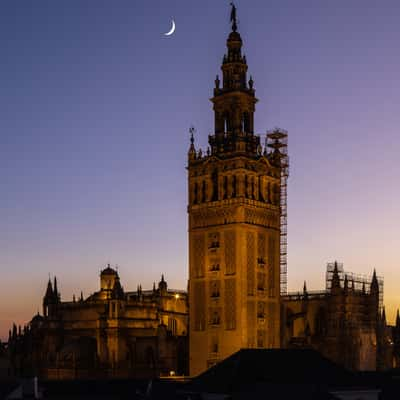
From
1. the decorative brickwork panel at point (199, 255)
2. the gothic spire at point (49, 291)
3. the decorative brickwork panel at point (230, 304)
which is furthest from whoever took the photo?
the gothic spire at point (49, 291)

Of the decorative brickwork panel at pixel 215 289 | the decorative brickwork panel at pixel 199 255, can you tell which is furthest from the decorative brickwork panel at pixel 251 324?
the decorative brickwork panel at pixel 199 255

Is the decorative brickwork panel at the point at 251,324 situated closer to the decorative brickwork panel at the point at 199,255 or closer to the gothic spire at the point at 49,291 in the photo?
the decorative brickwork panel at the point at 199,255

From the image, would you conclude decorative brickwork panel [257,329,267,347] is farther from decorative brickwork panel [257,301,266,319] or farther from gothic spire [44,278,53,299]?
gothic spire [44,278,53,299]

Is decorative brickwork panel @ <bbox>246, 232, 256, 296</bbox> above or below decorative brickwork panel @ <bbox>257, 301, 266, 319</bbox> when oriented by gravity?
above

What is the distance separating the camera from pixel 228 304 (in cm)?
8638

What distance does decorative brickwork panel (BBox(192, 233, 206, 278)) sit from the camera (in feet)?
292

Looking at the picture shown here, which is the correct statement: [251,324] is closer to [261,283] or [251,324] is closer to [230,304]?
[230,304]

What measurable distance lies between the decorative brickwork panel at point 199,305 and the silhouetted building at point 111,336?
12.2 m

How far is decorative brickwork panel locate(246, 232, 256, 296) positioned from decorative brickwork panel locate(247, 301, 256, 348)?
1.23 meters

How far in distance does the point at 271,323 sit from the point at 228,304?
5420mm

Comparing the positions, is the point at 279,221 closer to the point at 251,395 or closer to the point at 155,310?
the point at 155,310

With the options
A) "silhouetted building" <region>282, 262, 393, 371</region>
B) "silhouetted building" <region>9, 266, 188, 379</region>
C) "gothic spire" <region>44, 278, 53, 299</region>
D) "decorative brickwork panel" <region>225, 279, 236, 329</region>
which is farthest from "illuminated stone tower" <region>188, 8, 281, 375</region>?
"gothic spire" <region>44, 278, 53, 299</region>

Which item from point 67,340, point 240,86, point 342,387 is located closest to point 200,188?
point 240,86

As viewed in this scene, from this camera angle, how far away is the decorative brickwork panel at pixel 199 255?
88.9 metres
